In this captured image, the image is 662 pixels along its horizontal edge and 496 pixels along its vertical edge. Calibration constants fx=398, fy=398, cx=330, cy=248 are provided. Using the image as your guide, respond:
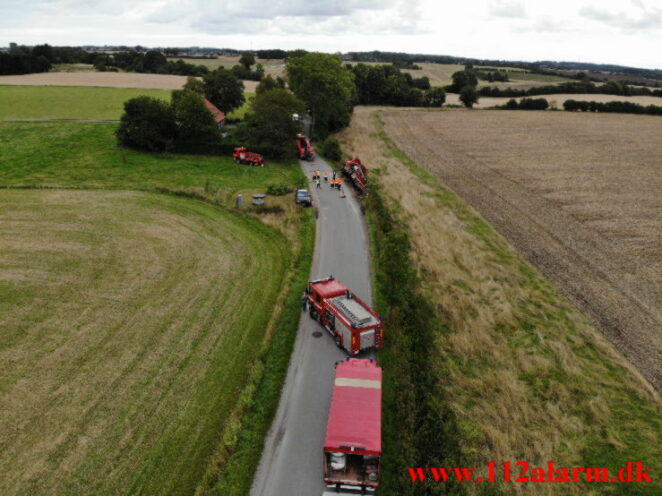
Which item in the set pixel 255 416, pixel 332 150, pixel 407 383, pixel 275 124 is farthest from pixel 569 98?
pixel 255 416

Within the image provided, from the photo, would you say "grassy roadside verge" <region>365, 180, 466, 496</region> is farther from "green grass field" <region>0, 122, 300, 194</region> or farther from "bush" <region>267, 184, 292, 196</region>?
"green grass field" <region>0, 122, 300, 194</region>

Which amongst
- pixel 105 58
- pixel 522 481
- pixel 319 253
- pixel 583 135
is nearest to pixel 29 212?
pixel 319 253

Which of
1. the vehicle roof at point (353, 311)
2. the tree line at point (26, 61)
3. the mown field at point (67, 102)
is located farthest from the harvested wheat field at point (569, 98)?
the tree line at point (26, 61)

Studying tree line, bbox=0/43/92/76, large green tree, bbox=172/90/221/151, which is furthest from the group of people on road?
tree line, bbox=0/43/92/76

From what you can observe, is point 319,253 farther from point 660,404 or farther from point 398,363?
point 660,404

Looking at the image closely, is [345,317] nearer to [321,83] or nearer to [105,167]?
[105,167]

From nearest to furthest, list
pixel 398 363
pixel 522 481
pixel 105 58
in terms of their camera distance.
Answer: pixel 522 481 < pixel 398 363 < pixel 105 58
